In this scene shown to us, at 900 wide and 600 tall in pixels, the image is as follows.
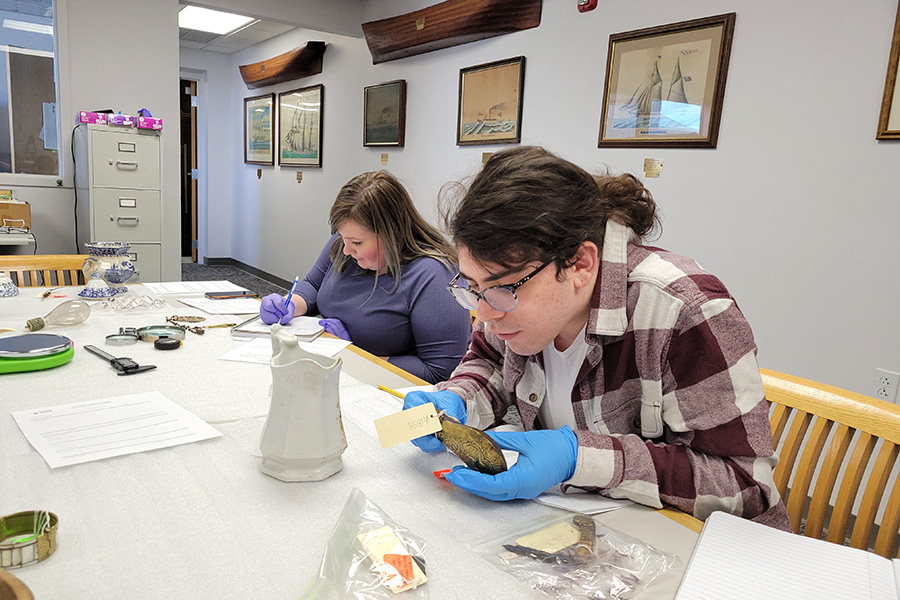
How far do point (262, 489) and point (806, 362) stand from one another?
212 centimetres

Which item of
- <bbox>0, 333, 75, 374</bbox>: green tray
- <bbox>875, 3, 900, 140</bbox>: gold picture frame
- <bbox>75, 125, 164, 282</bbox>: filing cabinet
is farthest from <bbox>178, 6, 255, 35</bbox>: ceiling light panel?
<bbox>875, 3, 900, 140</bbox>: gold picture frame

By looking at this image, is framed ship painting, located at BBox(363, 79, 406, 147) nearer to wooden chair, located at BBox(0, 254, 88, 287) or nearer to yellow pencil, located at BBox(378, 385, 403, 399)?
wooden chair, located at BBox(0, 254, 88, 287)

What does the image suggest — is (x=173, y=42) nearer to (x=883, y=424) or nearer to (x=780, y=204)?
(x=780, y=204)

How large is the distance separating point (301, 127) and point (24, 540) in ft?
18.1

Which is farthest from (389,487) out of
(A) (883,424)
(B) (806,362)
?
(B) (806,362)

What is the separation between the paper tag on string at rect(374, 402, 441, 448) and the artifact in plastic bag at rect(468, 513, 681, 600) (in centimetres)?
19

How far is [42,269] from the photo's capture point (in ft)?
7.47

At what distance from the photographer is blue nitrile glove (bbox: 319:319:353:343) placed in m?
1.87

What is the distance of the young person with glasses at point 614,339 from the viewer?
0.82m

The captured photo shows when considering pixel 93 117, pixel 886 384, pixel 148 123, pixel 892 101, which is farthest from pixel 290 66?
pixel 886 384

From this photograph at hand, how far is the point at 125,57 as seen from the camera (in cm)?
382

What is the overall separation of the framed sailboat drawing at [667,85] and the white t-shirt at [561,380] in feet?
5.96

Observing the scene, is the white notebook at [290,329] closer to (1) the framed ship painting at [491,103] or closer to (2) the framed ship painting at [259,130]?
(1) the framed ship painting at [491,103]

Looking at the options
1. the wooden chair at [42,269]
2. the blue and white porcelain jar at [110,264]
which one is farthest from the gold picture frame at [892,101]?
the wooden chair at [42,269]
